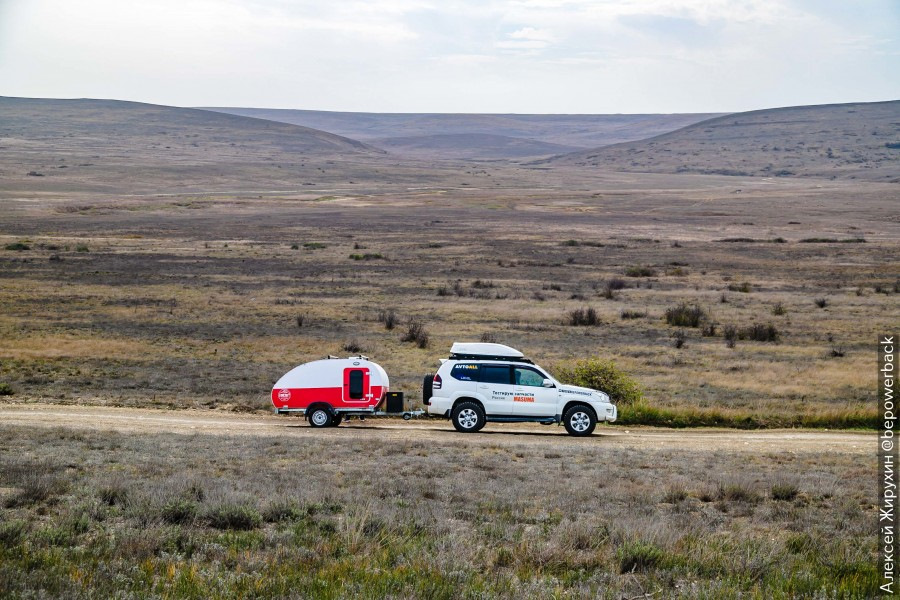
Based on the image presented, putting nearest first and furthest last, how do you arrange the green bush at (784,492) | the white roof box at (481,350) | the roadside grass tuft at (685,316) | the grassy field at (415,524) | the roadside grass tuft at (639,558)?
the grassy field at (415,524) → the roadside grass tuft at (639,558) → the green bush at (784,492) → the white roof box at (481,350) → the roadside grass tuft at (685,316)

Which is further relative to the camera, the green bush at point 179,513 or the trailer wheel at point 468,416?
the trailer wheel at point 468,416

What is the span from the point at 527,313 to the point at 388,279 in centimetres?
1487

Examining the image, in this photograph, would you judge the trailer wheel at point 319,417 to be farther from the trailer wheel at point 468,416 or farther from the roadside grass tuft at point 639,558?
the roadside grass tuft at point 639,558

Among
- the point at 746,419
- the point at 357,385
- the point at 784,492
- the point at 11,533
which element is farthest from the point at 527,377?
the point at 11,533

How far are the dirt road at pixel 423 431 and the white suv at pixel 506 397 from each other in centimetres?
45

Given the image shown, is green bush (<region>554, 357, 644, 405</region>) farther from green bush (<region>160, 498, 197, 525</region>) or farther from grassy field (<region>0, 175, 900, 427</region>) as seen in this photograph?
green bush (<region>160, 498, 197, 525</region>)

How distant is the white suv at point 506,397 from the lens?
2039cm

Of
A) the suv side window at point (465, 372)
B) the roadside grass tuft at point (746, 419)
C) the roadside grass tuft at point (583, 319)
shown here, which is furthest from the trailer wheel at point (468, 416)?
the roadside grass tuft at point (583, 319)

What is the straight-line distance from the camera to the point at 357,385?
20750 millimetres

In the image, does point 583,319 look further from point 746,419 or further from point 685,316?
point 746,419

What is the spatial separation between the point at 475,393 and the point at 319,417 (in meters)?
3.91

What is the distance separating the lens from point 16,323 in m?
35.8

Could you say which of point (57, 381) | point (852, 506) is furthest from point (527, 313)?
point (852, 506)

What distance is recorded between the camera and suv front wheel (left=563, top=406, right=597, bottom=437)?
67.0ft
